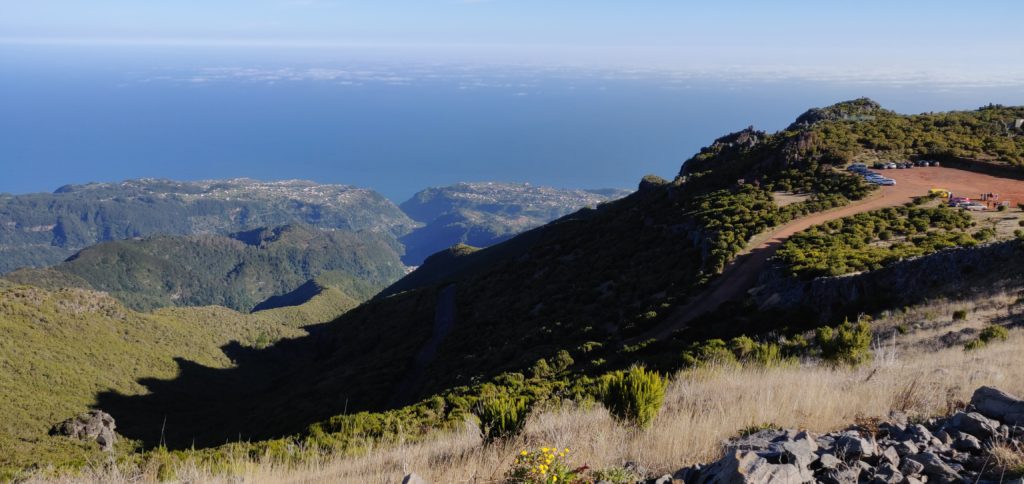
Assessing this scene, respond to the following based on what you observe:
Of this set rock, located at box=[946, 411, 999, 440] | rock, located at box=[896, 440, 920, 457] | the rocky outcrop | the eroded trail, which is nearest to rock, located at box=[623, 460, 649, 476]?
the rocky outcrop

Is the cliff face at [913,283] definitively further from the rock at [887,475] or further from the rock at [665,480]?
the rock at [665,480]

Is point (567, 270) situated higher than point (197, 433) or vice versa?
point (567, 270)

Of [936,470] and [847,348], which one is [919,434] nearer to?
[936,470]

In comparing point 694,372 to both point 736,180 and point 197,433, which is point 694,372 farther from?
point 197,433

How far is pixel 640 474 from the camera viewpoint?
4.38m

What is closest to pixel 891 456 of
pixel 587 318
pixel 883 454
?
pixel 883 454

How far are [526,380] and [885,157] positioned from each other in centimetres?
2750

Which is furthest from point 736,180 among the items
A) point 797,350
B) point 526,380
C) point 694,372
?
point 694,372

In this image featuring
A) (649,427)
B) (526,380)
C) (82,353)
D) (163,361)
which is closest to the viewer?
(649,427)

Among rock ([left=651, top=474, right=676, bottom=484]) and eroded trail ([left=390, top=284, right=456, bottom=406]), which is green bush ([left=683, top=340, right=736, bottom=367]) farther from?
eroded trail ([left=390, top=284, right=456, bottom=406])

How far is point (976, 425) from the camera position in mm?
4492

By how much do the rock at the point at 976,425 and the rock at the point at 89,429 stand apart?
44928mm

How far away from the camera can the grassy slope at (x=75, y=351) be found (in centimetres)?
3812

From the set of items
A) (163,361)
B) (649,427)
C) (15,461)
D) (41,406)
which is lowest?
(163,361)
